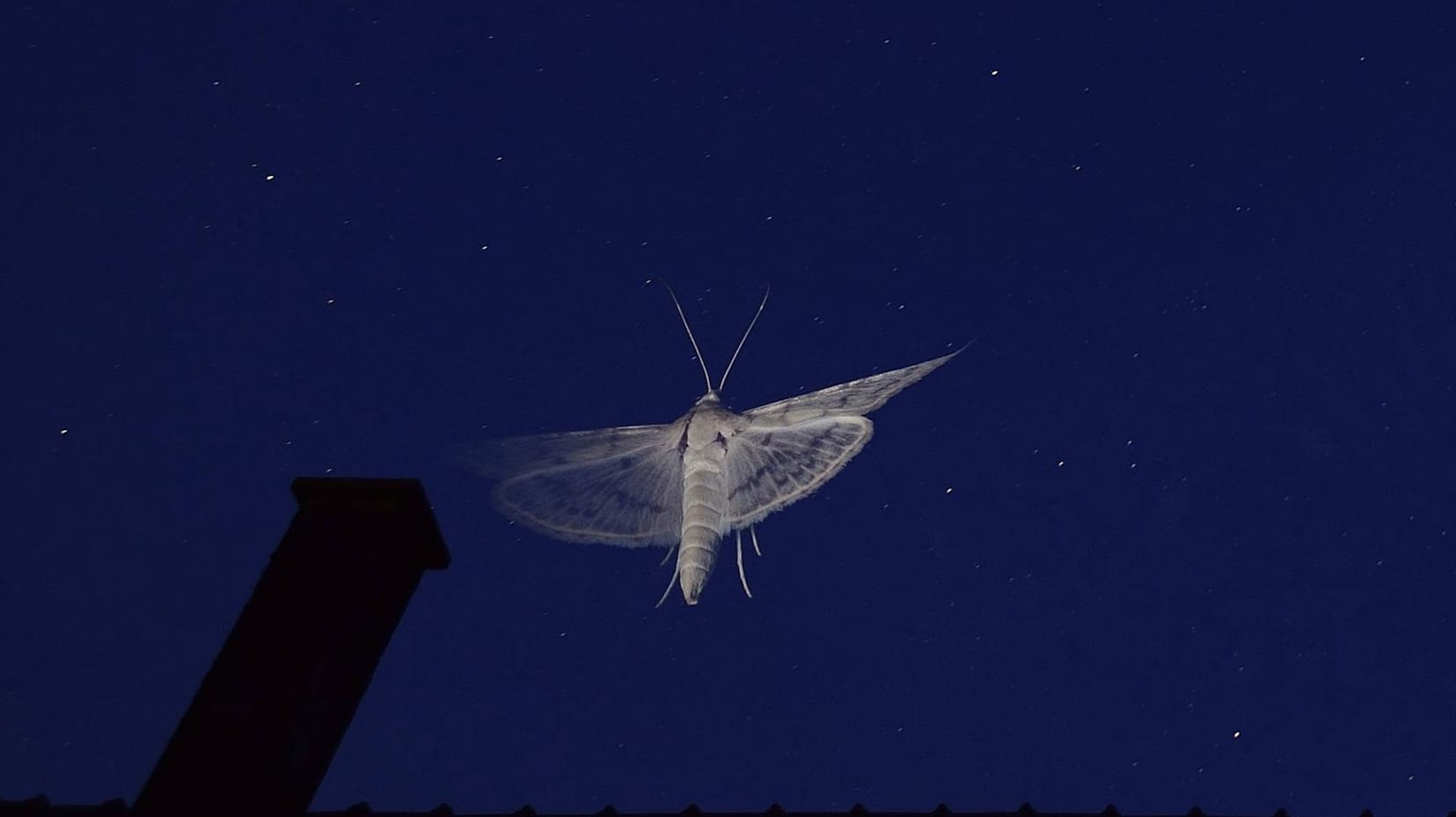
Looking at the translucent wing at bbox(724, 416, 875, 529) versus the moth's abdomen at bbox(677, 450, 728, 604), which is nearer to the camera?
the moth's abdomen at bbox(677, 450, 728, 604)

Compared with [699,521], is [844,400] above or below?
above

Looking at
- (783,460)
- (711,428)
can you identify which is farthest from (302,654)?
(783,460)

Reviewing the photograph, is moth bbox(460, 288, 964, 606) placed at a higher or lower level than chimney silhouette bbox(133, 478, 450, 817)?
higher

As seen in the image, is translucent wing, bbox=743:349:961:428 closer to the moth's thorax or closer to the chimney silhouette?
the moth's thorax

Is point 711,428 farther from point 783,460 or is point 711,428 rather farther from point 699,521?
point 699,521

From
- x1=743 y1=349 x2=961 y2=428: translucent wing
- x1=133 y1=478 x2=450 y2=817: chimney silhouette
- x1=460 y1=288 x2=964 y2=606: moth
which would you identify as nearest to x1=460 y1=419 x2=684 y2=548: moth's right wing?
x1=460 y1=288 x2=964 y2=606: moth

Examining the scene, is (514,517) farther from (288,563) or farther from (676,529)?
(288,563)

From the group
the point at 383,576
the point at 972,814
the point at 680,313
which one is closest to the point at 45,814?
the point at 383,576
